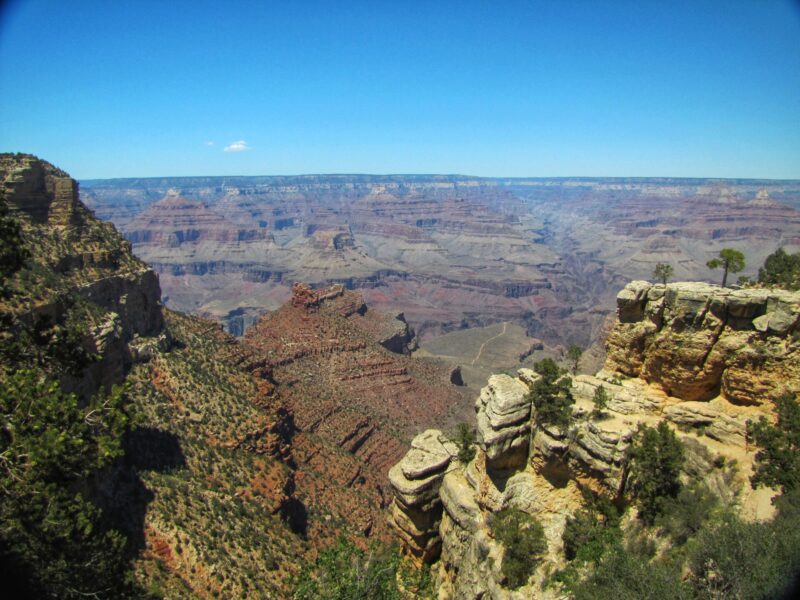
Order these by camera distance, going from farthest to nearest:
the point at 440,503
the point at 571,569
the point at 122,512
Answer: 1. the point at 122,512
2. the point at 440,503
3. the point at 571,569

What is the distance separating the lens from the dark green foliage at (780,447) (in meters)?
17.0

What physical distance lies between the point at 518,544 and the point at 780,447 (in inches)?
362

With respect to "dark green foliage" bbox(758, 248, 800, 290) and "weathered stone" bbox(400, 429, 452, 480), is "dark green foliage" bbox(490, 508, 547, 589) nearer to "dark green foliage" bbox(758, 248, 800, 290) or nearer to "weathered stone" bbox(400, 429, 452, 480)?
"weathered stone" bbox(400, 429, 452, 480)

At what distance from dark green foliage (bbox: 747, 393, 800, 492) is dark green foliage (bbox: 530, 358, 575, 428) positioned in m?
6.20

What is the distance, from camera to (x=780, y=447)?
17594 millimetres

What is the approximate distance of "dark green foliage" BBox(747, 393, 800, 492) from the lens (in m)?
17.0

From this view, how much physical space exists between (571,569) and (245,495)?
1934 centimetres

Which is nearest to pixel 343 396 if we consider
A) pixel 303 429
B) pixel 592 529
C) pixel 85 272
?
pixel 303 429

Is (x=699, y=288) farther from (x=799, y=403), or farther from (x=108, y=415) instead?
(x=108, y=415)

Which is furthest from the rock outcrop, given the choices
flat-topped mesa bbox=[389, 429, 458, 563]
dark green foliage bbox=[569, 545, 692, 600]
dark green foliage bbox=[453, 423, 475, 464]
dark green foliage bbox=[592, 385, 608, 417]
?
dark green foliage bbox=[569, 545, 692, 600]

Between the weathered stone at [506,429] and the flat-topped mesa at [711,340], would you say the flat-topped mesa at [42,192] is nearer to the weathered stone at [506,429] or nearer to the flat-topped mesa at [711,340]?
the weathered stone at [506,429]

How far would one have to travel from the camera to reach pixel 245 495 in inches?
1199

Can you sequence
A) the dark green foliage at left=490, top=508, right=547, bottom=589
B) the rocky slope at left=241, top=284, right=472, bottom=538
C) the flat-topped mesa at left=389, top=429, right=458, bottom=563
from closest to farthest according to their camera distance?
the dark green foliage at left=490, top=508, right=547, bottom=589
the flat-topped mesa at left=389, top=429, right=458, bottom=563
the rocky slope at left=241, top=284, right=472, bottom=538

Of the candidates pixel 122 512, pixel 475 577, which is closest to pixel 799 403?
pixel 475 577
